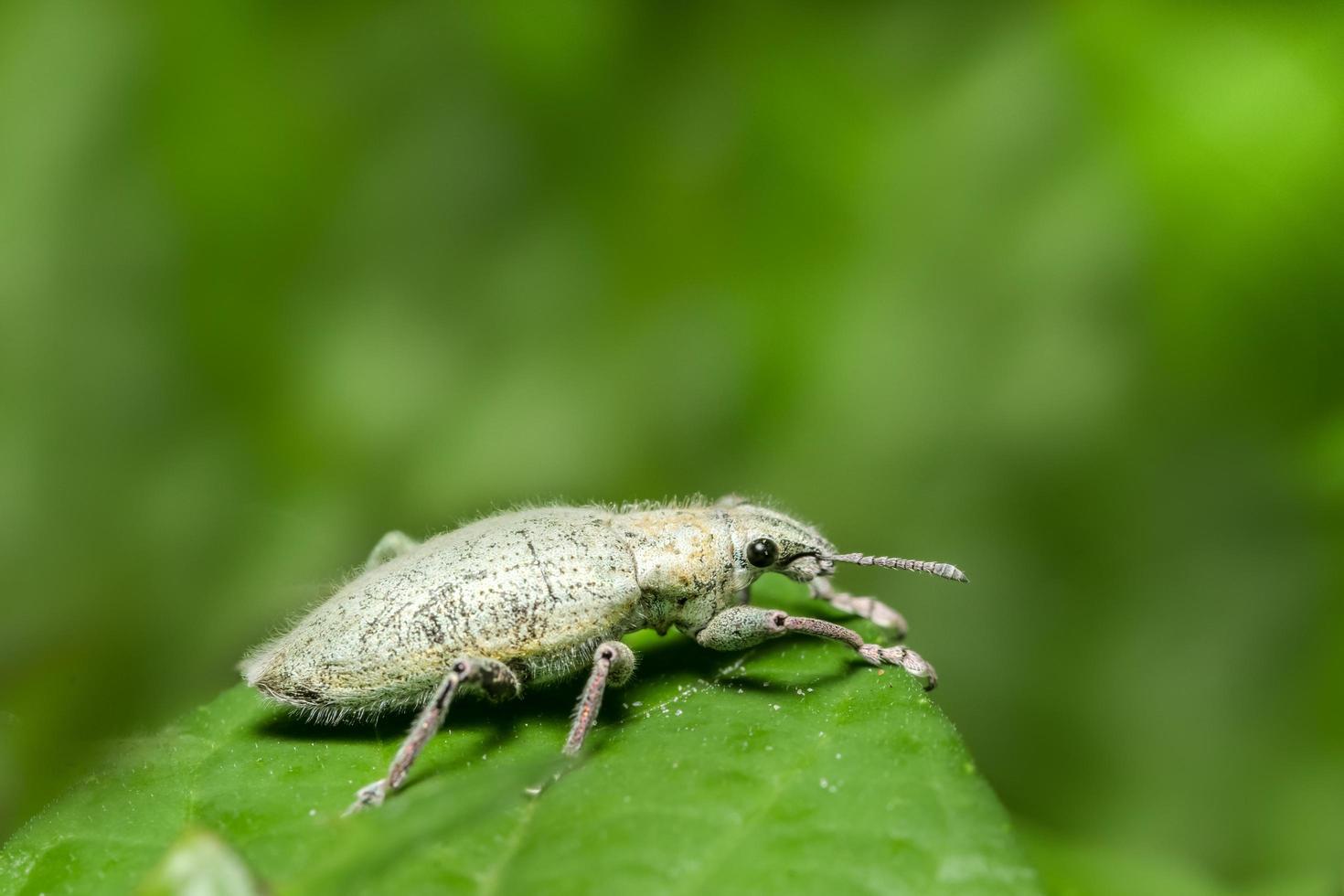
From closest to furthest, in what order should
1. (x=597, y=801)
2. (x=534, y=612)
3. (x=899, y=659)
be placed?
(x=597, y=801) < (x=899, y=659) < (x=534, y=612)

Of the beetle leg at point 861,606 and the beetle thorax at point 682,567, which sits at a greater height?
the beetle thorax at point 682,567

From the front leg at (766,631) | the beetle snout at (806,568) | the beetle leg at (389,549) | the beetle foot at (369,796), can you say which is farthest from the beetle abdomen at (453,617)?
the beetle snout at (806,568)

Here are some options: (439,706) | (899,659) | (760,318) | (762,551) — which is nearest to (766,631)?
(762,551)

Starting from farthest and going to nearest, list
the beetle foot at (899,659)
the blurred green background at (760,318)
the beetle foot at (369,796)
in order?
1. the blurred green background at (760,318)
2. the beetle foot at (899,659)
3. the beetle foot at (369,796)

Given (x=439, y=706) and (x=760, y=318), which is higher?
(x=760, y=318)

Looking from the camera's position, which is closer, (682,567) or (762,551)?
(682,567)

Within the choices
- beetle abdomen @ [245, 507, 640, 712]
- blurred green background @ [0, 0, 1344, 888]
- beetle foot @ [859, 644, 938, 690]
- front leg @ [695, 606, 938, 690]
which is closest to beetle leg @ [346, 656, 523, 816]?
beetle abdomen @ [245, 507, 640, 712]

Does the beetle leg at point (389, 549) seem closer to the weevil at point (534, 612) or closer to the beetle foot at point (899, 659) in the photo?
the weevil at point (534, 612)

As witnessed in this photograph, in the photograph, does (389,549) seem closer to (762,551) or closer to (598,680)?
(598,680)

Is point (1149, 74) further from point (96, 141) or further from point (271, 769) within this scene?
point (96, 141)
